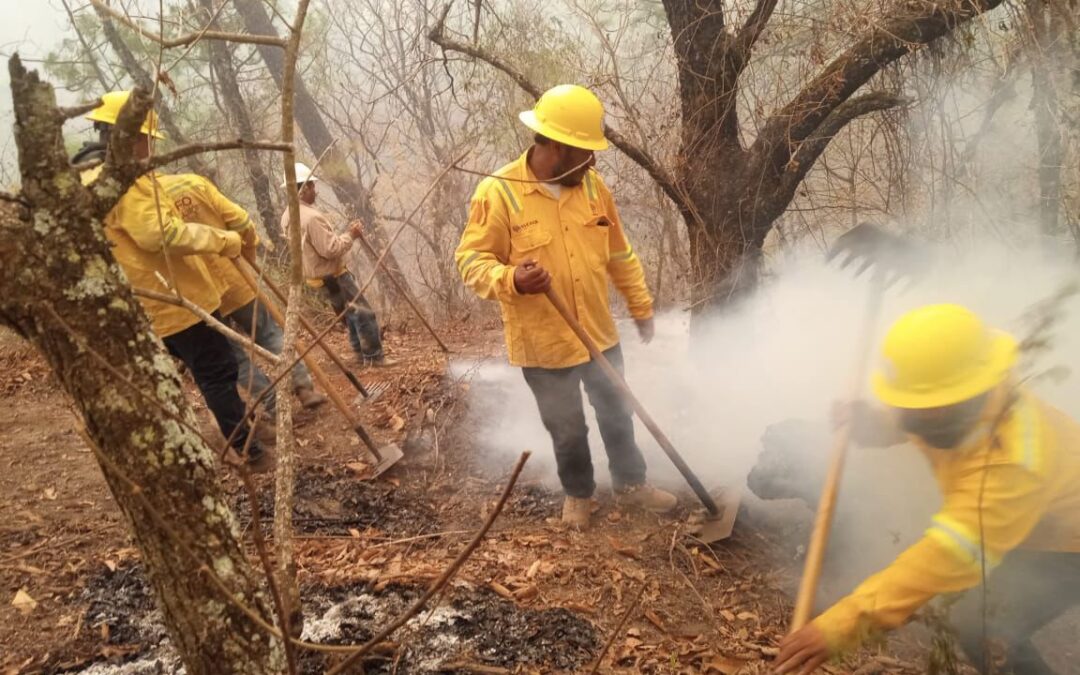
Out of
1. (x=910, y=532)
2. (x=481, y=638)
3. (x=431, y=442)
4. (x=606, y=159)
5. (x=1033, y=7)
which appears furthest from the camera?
(x=606, y=159)

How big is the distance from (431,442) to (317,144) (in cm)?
595

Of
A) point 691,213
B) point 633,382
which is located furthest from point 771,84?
point 633,382

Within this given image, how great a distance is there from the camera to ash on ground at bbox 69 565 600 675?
2.57 metres

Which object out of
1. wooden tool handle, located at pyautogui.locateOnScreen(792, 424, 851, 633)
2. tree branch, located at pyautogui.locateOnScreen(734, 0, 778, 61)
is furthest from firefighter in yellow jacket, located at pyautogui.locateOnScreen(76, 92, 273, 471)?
tree branch, located at pyautogui.locateOnScreen(734, 0, 778, 61)

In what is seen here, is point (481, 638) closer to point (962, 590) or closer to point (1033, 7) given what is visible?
point (962, 590)

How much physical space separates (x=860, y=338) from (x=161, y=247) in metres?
3.88

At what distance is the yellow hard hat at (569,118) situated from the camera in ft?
10.6

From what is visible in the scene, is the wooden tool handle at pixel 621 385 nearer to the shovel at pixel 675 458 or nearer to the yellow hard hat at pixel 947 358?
the shovel at pixel 675 458

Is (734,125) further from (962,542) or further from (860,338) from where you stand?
(962,542)

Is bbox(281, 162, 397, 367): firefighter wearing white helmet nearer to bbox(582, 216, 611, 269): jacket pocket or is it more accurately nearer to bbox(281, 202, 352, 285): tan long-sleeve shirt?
bbox(281, 202, 352, 285): tan long-sleeve shirt

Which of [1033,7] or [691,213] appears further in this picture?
[691,213]

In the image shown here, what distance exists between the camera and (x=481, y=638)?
2.74m

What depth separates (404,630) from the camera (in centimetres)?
270

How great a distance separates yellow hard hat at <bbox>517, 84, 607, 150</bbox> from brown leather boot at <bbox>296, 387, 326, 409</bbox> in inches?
124
